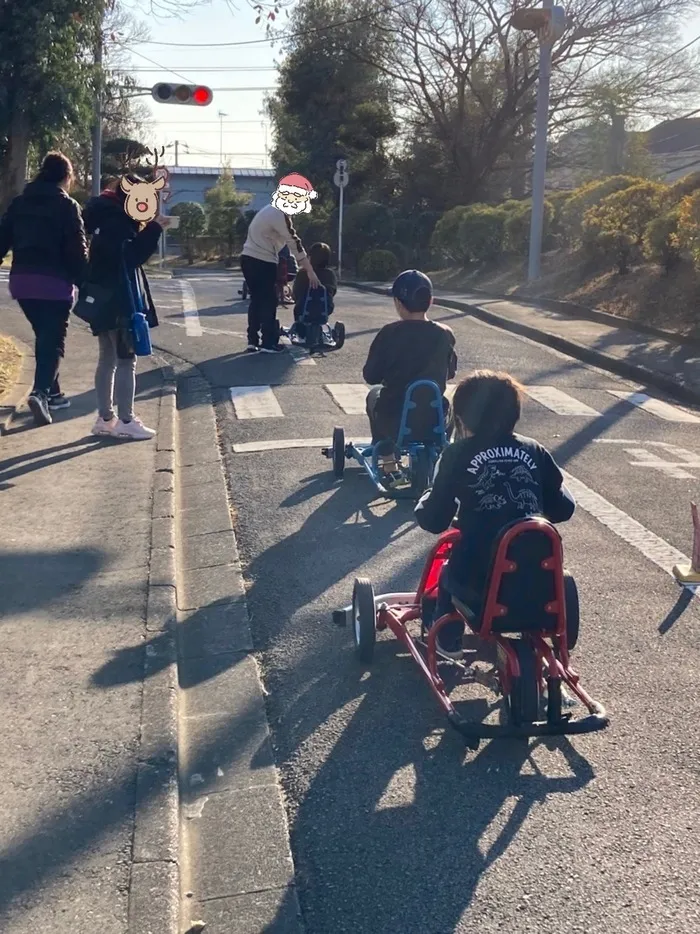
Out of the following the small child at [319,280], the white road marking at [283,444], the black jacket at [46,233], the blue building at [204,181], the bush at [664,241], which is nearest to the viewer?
the black jacket at [46,233]

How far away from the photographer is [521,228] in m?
24.2

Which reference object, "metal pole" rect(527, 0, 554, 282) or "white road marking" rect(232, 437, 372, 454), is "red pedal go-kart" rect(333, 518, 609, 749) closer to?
"white road marking" rect(232, 437, 372, 454)

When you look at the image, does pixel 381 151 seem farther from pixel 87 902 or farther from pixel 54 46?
pixel 87 902

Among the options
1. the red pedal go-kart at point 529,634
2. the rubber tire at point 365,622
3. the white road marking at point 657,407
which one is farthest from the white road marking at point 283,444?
the red pedal go-kart at point 529,634

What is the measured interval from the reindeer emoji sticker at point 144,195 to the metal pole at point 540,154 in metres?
14.1

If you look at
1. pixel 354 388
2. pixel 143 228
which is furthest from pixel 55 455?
pixel 354 388

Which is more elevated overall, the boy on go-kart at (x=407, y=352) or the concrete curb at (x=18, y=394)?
the boy on go-kart at (x=407, y=352)

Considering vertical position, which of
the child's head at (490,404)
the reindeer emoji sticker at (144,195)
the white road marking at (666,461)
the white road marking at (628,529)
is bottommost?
the white road marking at (666,461)

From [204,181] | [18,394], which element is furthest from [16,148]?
[204,181]

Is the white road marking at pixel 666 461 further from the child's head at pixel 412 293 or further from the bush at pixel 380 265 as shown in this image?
the bush at pixel 380 265

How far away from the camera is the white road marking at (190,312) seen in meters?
14.8

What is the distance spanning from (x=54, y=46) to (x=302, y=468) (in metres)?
10.1

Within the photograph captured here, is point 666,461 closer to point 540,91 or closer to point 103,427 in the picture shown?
point 103,427

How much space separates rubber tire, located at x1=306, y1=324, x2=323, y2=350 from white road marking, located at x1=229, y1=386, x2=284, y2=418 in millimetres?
2292
